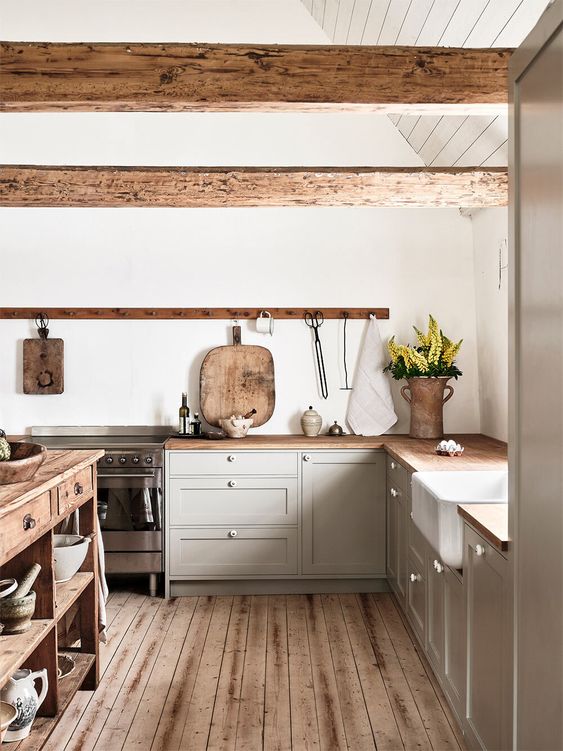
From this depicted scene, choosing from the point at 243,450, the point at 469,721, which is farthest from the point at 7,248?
the point at 469,721

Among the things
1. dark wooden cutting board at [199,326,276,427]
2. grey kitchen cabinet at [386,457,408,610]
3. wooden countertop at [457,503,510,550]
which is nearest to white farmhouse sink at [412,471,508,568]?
wooden countertop at [457,503,510,550]

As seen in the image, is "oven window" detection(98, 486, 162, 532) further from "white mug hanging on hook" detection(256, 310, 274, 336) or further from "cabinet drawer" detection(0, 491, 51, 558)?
"cabinet drawer" detection(0, 491, 51, 558)

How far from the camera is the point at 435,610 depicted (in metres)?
3.02

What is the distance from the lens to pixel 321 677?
3.20 metres

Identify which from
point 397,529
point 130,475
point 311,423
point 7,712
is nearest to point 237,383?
point 311,423

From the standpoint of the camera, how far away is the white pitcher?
→ 2.26m

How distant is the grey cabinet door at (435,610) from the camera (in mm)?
2881

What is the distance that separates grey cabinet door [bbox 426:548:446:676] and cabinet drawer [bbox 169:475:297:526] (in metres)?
1.36

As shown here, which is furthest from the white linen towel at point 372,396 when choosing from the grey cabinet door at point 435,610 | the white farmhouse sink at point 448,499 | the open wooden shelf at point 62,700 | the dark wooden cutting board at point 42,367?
the open wooden shelf at point 62,700

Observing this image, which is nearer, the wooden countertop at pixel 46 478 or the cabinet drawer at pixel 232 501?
the wooden countertop at pixel 46 478

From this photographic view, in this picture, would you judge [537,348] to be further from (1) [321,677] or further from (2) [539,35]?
(1) [321,677]

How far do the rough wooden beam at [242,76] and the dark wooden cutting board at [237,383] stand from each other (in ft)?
8.27

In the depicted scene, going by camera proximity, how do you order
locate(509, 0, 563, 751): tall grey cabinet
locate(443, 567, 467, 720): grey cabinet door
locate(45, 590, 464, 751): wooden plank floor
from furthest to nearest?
locate(45, 590, 464, 751): wooden plank floor
locate(443, 567, 467, 720): grey cabinet door
locate(509, 0, 563, 751): tall grey cabinet

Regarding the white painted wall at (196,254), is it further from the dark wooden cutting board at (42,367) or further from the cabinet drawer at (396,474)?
the cabinet drawer at (396,474)
